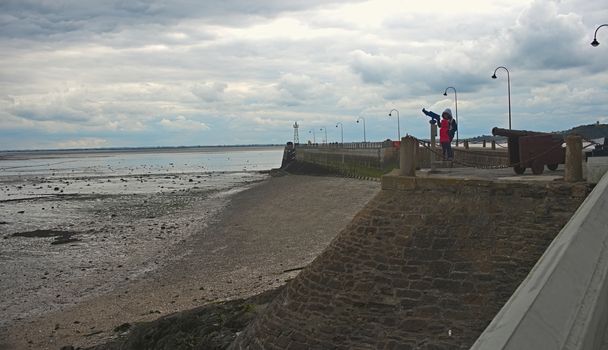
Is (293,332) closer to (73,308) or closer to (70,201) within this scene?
(73,308)

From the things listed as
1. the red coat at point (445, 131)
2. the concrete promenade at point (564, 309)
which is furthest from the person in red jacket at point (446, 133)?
the concrete promenade at point (564, 309)

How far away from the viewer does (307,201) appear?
37.9 m

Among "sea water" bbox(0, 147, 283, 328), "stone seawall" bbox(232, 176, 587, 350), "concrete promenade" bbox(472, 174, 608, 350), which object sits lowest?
"sea water" bbox(0, 147, 283, 328)

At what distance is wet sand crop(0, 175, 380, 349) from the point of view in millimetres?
14688

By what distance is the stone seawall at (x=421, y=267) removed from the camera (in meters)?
7.71

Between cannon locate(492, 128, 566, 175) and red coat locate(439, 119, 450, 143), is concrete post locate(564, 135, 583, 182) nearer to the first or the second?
cannon locate(492, 128, 566, 175)

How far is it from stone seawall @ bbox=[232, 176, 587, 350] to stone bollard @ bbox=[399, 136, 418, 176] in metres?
0.38

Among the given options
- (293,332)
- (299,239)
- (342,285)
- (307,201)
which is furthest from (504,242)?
(307,201)

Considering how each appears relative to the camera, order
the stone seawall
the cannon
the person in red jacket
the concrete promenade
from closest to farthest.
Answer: the concrete promenade
the stone seawall
the cannon
the person in red jacket

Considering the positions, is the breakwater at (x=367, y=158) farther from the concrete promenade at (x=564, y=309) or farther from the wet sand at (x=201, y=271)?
the concrete promenade at (x=564, y=309)

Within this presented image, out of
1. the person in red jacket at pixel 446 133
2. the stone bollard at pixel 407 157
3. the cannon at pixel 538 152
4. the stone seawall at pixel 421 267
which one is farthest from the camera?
the person in red jacket at pixel 446 133

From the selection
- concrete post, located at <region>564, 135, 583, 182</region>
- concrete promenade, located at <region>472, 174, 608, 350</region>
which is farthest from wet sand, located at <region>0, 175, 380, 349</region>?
concrete promenade, located at <region>472, 174, 608, 350</region>

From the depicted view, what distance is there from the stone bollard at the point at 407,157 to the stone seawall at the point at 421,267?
0.38m

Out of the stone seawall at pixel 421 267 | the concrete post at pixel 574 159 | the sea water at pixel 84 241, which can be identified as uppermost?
the concrete post at pixel 574 159
